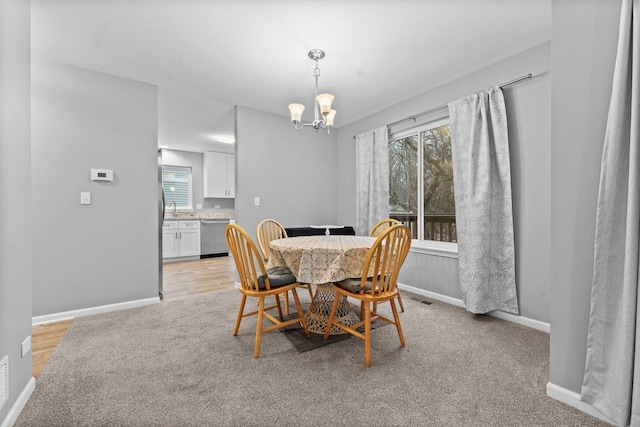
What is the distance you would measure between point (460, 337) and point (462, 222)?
3.71 feet

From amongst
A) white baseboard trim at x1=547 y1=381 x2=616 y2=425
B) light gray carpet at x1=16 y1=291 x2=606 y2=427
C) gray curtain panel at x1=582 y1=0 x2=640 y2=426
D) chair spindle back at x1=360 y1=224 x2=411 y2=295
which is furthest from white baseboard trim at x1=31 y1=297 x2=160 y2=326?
gray curtain panel at x1=582 y1=0 x2=640 y2=426

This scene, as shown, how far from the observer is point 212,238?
655cm

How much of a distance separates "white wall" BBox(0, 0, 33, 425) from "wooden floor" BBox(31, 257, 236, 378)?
48cm

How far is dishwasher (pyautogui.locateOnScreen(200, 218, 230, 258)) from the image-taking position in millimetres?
6441

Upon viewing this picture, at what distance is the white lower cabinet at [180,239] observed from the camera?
5859 millimetres

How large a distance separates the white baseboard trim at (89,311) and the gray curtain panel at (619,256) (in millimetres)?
3628

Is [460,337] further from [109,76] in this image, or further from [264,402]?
[109,76]

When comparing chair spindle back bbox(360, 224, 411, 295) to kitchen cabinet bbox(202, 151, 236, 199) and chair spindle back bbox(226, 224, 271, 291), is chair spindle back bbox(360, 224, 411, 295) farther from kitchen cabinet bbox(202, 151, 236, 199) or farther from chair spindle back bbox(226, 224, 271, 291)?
kitchen cabinet bbox(202, 151, 236, 199)

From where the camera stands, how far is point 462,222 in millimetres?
2850

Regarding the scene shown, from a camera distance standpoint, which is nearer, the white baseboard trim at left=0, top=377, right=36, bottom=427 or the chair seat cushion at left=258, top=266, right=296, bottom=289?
the white baseboard trim at left=0, top=377, right=36, bottom=427

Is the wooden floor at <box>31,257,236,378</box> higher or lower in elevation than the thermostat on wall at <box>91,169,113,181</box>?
lower

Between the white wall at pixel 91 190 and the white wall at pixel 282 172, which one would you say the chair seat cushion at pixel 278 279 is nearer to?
the white wall at pixel 282 172

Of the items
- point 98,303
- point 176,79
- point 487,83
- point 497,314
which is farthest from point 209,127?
point 497,314

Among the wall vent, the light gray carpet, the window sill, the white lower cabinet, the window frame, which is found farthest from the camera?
the white lower cabinet
